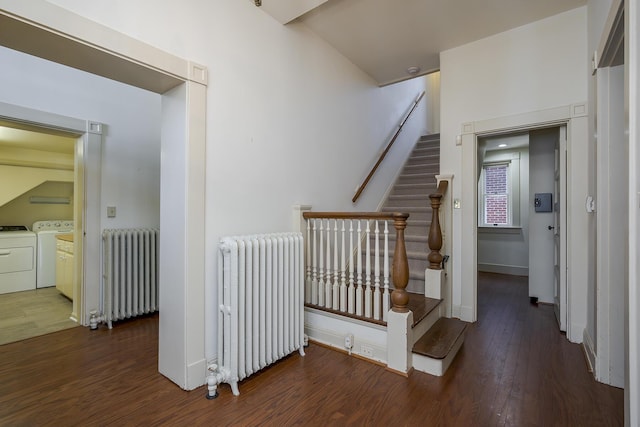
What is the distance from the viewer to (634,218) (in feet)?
3.73

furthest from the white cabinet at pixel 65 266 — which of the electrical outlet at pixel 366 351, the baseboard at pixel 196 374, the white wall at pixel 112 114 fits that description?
the electrical outlet at pixel 366 351

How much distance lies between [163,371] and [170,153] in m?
1.48

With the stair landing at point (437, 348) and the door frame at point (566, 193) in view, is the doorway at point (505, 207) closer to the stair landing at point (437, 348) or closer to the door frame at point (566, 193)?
the door frame at point (566, 193)

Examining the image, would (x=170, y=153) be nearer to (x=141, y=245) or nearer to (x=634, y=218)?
(x=141, y=245)

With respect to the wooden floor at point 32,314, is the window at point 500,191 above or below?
above

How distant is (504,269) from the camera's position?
17.7 feet

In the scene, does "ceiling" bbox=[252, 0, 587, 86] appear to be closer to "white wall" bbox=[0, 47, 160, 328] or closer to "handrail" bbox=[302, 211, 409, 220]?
"handrail" bbox=[302, 211, 409, 220]

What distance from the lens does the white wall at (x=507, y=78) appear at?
8.43ft

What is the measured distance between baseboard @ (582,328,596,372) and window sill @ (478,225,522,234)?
11.0ft

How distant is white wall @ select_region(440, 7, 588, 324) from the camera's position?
2.57 meters

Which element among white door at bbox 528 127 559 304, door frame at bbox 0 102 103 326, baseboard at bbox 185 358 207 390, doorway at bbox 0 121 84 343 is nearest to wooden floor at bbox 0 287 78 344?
doorway at bbox 0 121 84 343

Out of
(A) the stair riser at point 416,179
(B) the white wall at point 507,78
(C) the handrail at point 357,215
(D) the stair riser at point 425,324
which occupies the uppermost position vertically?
(B) the white wall at point 507,78

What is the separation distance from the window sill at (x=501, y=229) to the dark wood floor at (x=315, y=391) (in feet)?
10.9

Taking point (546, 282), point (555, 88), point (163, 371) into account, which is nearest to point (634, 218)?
point (555, 88)
